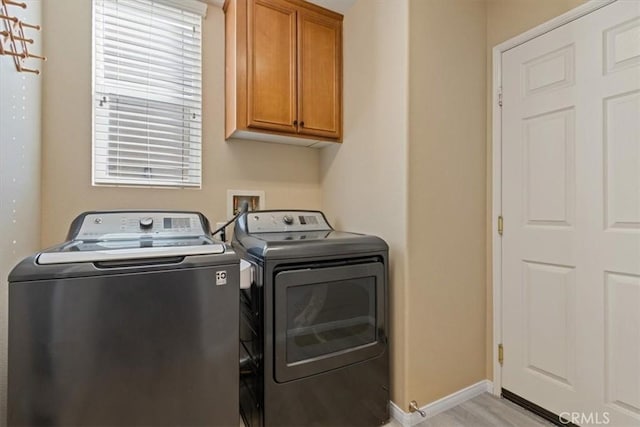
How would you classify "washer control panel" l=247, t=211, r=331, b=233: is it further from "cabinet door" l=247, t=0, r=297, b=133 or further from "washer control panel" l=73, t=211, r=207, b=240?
"cabinet door" l=247, t=0, r=297, b=133

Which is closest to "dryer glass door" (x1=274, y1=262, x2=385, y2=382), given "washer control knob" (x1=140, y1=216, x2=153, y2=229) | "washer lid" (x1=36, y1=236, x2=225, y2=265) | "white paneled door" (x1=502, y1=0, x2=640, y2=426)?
"washer lid" (x1=36, y1=236, x2=225, y2=265)

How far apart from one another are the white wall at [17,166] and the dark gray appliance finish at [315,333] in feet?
2.93

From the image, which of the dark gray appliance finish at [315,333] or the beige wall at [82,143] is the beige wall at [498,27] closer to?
the dark gray appliance finish at [315,333]

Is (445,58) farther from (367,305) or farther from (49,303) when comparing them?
(49,303)

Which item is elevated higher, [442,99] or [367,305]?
[442,99]

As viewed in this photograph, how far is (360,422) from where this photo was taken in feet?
5.25

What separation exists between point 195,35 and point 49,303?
1.77m

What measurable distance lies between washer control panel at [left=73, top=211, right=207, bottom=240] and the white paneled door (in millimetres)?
1842

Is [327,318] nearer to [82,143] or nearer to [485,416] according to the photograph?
[485,416]

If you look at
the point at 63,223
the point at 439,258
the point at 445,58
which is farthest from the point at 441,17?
the point at 63,223

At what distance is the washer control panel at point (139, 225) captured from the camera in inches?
60.9

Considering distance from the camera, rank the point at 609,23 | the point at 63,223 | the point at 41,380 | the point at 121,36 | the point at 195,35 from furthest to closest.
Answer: the point at 195,35
the point at 121,36
the point at 63,223
the point at 609,23
the point at 41,380

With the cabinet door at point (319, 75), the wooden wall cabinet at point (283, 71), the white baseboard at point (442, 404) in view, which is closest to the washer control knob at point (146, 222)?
the wooden wall cabinet at point (283, 71)

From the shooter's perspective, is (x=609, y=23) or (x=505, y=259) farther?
(x=505, y=259)
